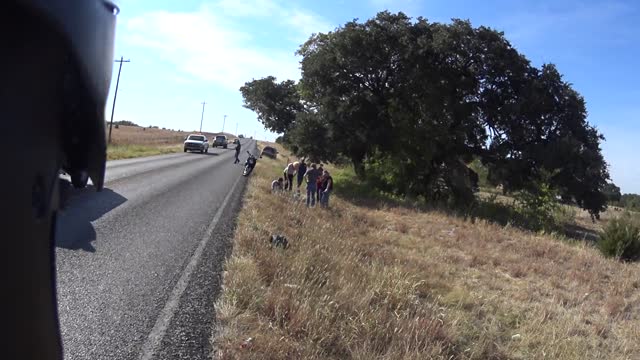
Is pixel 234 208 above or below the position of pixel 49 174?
below

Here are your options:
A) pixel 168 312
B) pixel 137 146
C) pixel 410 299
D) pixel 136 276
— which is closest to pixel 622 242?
pixel 410 299

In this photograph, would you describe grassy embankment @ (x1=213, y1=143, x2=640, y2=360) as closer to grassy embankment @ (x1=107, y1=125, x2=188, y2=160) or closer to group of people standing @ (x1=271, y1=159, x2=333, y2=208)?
group of people standing @ (x1=271, y1=159, x2=333, y2=208)

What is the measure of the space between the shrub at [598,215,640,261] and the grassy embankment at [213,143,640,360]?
3.79 ft

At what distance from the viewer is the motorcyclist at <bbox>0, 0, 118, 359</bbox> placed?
155 cm

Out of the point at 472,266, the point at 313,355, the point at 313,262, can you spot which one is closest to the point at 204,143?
the point at 472,266

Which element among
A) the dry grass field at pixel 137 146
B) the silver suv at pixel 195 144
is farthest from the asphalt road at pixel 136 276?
the silver suv at pixel 195 144

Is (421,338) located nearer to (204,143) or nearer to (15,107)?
(15,107)

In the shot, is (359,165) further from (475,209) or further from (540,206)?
(540,206)

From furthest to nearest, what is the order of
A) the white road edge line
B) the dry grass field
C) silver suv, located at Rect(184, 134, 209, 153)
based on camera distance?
silver suv, located at Rect(184, 134, 209, 153) → the dry grass field → the white road edge line

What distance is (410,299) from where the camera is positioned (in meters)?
7.38

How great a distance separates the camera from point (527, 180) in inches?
1103

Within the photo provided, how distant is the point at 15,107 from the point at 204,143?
50.4 m

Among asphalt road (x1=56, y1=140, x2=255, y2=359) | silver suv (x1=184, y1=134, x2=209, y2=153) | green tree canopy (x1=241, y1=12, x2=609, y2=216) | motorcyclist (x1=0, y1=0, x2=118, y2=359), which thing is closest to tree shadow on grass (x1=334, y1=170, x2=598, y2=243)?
green tree canopy (x1=241, y1=12, x2=609, y2=216)

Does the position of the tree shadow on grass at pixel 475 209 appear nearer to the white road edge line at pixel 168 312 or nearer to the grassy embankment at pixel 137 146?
the grassy embankment at pixel 137 146
